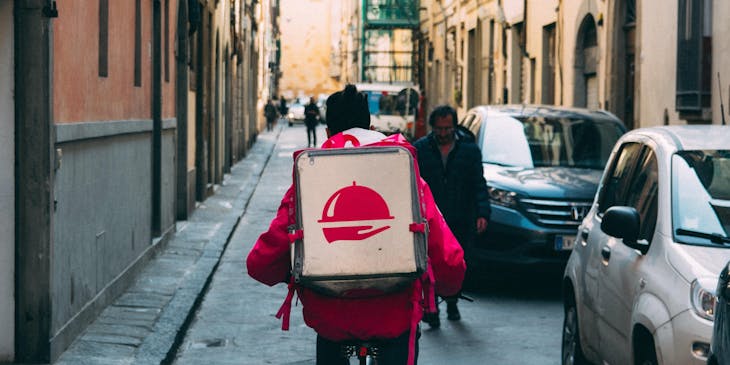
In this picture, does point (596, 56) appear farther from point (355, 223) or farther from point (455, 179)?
point (355, 223)

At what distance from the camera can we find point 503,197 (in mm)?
11586

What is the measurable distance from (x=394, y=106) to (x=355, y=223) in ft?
128

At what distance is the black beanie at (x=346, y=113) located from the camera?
480 centimetres

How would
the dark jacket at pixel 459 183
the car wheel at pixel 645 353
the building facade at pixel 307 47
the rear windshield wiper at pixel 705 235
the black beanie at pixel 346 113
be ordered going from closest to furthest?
1. the black beanie at pixel 346 113
2. the car wheel at pixel 645 353
3. the rear windshield wiper at pixel 705 235
4. the dark jacket at pixel 459 183
5. the building facade at pixel 307 47

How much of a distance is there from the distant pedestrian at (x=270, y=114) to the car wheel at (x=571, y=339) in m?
46.6

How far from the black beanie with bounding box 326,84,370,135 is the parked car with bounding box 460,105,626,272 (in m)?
5.82

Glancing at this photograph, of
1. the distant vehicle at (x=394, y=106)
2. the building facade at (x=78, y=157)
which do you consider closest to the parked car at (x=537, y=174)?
the building facade at (x=78, y=157)

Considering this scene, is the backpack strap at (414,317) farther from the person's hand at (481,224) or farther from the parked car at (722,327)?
the person's hand at (481,224)

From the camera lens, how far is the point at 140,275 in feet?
38.7

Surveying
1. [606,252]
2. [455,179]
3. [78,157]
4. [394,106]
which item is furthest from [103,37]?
[394,106]

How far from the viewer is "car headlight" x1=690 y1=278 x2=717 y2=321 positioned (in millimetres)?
5203

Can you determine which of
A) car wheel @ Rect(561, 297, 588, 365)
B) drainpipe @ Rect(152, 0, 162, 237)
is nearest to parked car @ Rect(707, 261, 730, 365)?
car wheel @ Rect(561, 297, 588, 365)

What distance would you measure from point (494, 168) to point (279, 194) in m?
11.2

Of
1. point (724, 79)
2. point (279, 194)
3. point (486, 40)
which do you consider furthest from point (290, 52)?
point (724, 79)
